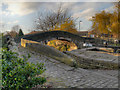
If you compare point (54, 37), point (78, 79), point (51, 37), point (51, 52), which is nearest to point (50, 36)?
point (51, 37)

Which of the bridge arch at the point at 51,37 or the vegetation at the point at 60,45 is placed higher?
the bridge arch at the point at 51,37

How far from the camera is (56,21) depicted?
17.0 metres

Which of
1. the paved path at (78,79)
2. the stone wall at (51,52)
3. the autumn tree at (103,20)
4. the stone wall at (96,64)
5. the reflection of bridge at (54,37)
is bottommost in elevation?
the stone wall at (96,64)

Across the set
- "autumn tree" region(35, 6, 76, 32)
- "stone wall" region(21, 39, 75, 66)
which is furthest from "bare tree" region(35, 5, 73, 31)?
"stone wall" region(21, 39, 75, 66)

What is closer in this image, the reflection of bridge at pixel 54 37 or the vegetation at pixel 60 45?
the reflection of bridge at pixel 54 37

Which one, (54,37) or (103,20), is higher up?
(103,20)

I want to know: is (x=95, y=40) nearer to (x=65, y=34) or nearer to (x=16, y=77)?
(x=65, y=34)

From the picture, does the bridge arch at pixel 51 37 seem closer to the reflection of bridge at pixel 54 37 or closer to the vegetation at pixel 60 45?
the reflection of bridge at pixel 54 37

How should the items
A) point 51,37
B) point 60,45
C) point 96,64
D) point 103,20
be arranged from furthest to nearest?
point 60,45 → point 103,20 → point 51,37 → point 96,64

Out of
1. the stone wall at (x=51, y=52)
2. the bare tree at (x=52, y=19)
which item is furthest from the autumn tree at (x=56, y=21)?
the stone wall at (x=51, y=52)

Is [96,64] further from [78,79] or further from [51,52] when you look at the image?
[78,79]

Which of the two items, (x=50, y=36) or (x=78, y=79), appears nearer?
(x=78, y=79)

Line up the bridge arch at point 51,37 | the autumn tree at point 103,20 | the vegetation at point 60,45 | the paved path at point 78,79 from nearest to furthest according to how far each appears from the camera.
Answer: the paved path at point 78,79 → the bridge arch at point 51,37 → the autumn tree at point 103,20 → the vegetation at point 60,45

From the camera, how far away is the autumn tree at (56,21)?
1662cm
